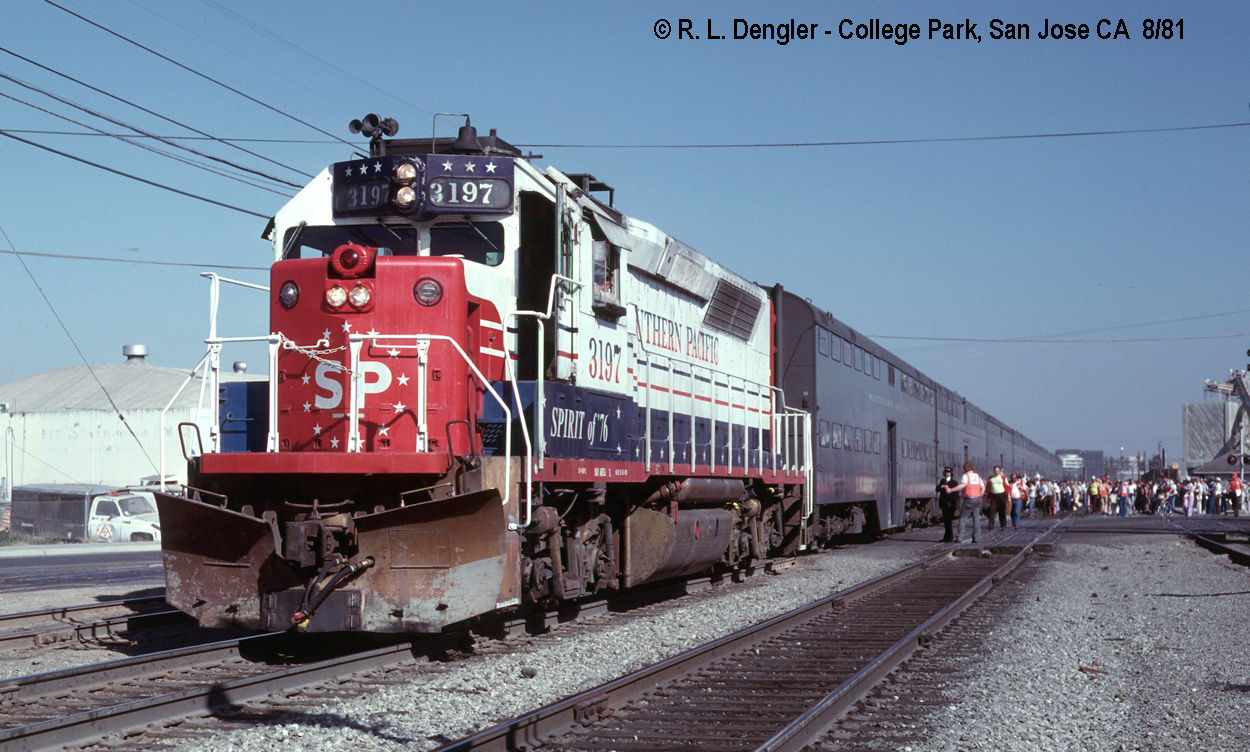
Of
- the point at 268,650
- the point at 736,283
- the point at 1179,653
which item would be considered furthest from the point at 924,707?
the point at 736,283

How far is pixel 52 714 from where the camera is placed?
20.6 feet

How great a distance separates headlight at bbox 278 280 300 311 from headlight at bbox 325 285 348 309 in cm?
30

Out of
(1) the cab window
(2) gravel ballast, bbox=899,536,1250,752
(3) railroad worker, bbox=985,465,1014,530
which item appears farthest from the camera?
(3) railroad worker, bbox=985,465,1014,530

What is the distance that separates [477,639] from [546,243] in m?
3.17

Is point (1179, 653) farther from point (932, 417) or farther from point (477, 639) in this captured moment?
point (932, 417)

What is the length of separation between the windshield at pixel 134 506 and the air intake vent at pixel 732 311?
20135mm

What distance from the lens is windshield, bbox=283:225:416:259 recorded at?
8.22m

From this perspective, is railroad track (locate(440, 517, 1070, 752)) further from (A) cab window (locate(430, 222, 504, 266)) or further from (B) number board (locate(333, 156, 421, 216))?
(B) number board (locate(333, 156, 421, 216))

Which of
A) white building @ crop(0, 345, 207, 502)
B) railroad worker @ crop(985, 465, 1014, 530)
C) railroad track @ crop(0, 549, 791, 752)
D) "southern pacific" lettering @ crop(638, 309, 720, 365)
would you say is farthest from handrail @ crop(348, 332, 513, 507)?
white building @ crop(0, 345, 207, 502)

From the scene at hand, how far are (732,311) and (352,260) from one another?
24.2ft

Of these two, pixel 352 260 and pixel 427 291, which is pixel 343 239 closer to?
pixel 352 260

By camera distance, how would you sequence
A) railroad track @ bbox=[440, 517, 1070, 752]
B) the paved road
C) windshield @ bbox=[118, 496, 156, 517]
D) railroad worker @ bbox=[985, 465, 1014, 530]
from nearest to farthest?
1. railroad track @ bbox=[440, 517, 1070, 752]
2. the paved road
3. railroad worker @ bbox=[985, 465, 1014, 530]
4. windshield @ bbox=[118, 496, 156, 517]

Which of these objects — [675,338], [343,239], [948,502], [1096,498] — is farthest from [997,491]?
[1096,498]

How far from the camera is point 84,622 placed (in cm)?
1042
